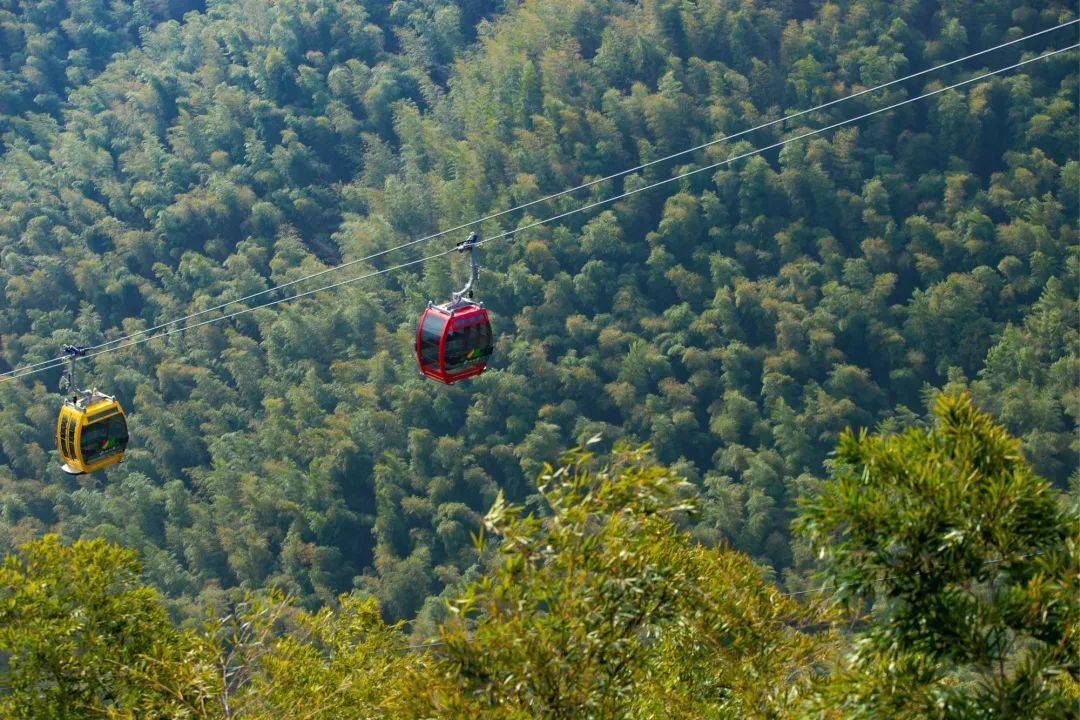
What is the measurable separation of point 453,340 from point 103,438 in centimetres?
596

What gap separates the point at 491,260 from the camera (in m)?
69.8

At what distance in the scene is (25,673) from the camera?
39.8ft

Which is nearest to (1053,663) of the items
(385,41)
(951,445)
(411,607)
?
(951,445)

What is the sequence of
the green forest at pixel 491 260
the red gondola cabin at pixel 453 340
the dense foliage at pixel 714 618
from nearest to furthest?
the dense foliage at pixel 714 618 → the red gondola cabin at pixel 453 340 → the green forest at pixel 491 260

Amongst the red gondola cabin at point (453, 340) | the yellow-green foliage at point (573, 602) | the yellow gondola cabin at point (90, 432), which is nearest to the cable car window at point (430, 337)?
the red gondola cabin at point (453, 340)

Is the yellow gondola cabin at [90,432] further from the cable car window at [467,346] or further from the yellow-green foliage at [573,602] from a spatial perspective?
the yellow-green foliage at [573,602]

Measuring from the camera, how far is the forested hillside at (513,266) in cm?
5881

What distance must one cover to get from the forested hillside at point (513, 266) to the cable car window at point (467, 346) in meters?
33.6

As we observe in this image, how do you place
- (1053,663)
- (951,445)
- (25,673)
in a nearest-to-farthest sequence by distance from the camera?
(1053,663), (951,445), (25,673)

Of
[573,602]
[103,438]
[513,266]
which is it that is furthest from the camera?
[513,266]

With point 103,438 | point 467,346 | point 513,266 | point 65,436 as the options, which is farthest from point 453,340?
point 513,266

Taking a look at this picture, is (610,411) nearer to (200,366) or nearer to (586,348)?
(586,348)

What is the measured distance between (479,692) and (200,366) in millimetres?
58404

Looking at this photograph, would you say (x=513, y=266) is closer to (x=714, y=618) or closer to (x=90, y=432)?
(x=90, y=432)
